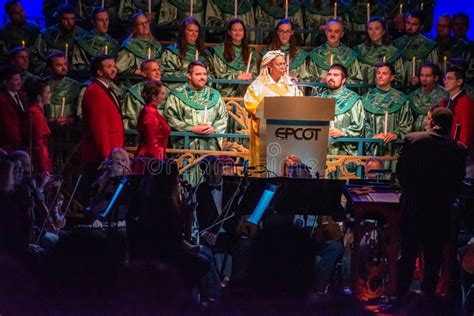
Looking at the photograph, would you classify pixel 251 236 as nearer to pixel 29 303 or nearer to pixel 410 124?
pixel 29 303

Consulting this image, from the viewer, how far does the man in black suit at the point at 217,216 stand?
660 centimetres

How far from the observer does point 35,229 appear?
6598 mm

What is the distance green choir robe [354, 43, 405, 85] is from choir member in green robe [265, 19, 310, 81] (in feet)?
2.33

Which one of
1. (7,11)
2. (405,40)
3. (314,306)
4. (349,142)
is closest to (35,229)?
(314,306)

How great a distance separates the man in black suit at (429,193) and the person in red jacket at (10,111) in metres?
3.92

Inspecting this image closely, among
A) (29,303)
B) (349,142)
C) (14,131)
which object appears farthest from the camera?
(349,142)

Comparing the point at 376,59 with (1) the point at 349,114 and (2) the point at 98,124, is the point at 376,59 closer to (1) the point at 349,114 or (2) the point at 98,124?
(1) the point at 349,114

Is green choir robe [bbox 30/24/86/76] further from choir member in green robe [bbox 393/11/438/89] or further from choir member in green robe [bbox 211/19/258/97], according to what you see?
choir member in green robe [bbox 393/11/438/89]

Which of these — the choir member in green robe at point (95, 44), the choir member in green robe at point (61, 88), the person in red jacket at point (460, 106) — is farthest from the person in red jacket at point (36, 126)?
the person in red jacket at point (460, 106)

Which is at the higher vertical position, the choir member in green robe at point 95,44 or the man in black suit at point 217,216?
the choir member in green robe at point 95,44

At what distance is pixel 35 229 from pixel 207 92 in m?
3.41

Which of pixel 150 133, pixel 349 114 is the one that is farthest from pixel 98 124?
pixel 349 114

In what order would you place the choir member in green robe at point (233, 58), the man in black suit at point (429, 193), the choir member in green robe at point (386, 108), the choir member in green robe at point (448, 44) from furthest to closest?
the choir member in green robe at point (448, 44), the choir member in green robe at point (233, 58), the choir member in green robe at point (386, 108), the man in black suit at point (429, 193)

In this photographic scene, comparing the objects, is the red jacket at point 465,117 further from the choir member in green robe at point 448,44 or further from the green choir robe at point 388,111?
the choir member in green robe at point 448,44
